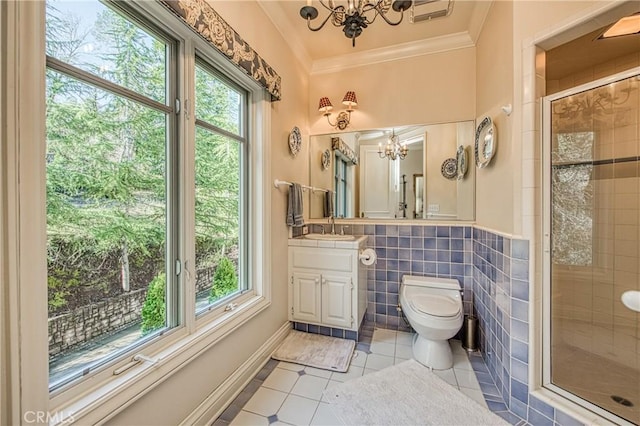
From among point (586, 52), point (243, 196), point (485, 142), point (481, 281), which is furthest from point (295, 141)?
point (586, 52)

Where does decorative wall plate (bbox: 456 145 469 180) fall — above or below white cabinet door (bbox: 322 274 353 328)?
above

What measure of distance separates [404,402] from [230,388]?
110 cm

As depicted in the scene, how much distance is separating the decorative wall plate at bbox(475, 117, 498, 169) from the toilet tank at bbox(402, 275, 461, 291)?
1055 mm

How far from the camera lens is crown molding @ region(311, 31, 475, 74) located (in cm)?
248

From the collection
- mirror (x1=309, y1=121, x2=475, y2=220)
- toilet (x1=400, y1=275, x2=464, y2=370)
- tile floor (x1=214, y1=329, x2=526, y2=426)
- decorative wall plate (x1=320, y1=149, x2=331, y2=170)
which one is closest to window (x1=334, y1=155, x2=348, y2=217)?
mirror (x1=309, y1=121, x2=475, y2=220)

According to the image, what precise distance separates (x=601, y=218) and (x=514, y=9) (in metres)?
1.50

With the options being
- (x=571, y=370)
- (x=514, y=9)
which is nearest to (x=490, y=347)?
(x=571, y=370)

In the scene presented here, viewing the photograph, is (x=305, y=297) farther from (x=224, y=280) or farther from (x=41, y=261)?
(x=41, y=261)

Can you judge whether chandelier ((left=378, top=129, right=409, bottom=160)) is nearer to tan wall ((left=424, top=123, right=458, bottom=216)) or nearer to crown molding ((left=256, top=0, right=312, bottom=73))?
tan wall ((left=424, top=123, right=458, bottom=216))

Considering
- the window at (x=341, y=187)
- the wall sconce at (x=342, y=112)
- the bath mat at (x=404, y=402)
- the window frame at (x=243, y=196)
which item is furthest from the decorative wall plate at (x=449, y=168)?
the window frame at (x=243, y=196)

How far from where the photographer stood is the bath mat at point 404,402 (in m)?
1.49

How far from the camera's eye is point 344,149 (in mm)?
2902

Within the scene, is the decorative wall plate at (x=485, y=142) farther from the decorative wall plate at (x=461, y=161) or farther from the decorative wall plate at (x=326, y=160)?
the decorative wall plate at (x=326, y=160)

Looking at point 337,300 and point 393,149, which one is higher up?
point 393,149
